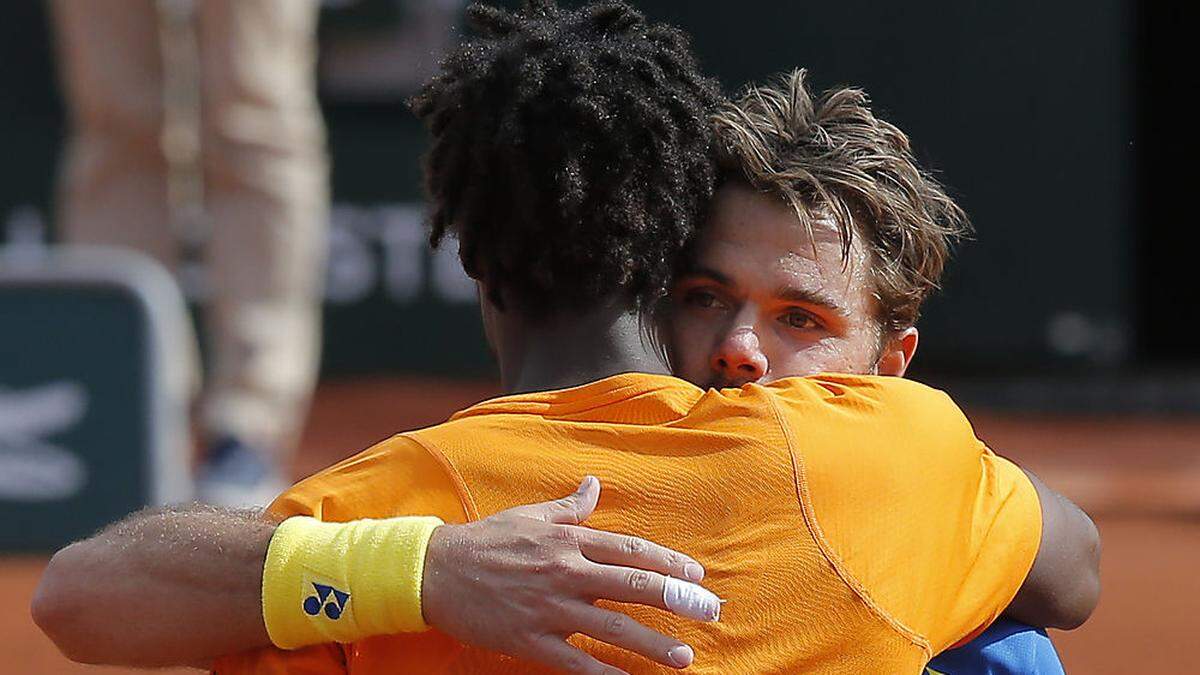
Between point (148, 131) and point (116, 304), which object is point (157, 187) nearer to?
point (148, 131)

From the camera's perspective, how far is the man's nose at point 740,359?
5.81 ft

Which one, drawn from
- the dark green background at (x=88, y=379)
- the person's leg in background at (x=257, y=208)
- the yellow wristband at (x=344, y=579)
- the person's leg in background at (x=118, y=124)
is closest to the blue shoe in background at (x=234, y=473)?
the person's leg in background at (x=257, y=208)

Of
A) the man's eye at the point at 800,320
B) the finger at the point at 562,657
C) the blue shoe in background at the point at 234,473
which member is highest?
the man's eye at the point at 800,320

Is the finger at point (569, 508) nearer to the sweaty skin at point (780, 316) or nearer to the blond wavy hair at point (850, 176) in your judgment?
the sweaty skin at point (780, 316)

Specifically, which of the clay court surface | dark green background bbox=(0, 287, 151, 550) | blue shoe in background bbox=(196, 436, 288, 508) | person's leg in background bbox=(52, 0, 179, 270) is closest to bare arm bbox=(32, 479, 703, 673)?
the clay court surface

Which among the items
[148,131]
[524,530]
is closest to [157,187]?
[148,131]

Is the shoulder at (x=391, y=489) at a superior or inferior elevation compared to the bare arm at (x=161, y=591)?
superior

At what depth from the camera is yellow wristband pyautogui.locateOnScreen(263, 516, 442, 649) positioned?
5.00 ft

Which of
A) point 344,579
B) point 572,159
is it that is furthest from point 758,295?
point 344,579

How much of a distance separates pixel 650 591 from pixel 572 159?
37cm

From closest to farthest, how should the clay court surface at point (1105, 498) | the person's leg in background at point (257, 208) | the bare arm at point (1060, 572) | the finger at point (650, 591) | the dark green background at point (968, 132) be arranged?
the finger at point (650, 591)
the bare arm at point (1060, 572)
the clay court surface at point (1105, 498)
the person's leg in background at point (257, 208)
the dark green background at point (968, 132)

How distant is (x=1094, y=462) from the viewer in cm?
654

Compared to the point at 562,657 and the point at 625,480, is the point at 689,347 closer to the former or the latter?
the point at 625,480

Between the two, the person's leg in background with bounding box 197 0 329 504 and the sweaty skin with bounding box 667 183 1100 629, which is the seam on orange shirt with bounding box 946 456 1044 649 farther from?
the person's leg in background with bounding box 197 0 329 504
